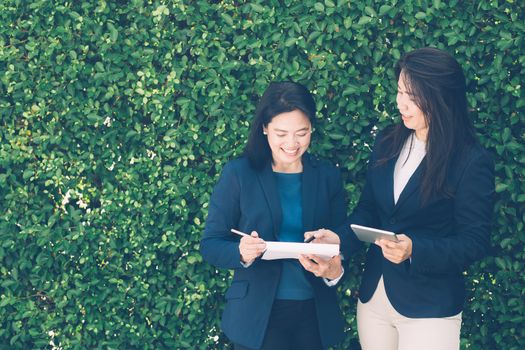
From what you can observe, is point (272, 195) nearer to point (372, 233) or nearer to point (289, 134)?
point (289, 134)

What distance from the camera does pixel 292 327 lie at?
4.75 metres

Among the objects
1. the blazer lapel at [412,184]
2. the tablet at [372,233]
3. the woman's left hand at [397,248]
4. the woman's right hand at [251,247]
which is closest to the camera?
the tablet at [372,233]

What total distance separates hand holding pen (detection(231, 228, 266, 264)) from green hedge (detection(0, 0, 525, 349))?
106cm

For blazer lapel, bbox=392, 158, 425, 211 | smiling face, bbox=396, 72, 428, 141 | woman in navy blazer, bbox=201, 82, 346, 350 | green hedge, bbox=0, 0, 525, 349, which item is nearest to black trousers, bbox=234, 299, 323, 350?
woman in navy blazer, bbox=201, 82, 346, 350

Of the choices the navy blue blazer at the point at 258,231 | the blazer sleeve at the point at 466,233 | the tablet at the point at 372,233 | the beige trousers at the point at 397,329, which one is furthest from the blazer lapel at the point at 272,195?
the blazer sleeve at the point at 466,233

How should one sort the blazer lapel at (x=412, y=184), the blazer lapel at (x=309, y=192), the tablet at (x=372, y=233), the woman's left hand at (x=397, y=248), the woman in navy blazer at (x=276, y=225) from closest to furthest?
the tablet at (x=372, y=233) → the woman's left hand at (x=397, y=248) → the blazer lapel at (x=412, y=184) → the woman in navy blazer at (x=276, y=225) → the blazer lapel at (x=309, y=192)

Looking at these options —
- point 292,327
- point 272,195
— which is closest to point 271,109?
point 272,195

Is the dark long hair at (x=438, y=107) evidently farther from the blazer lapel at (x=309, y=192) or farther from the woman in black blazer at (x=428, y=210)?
the blazer lapel at (x=309, y=192)

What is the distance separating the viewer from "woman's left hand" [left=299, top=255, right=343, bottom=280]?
15.1 feet

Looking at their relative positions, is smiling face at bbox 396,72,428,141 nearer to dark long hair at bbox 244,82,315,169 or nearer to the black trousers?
dark long hair at bbox 244,82,315,169

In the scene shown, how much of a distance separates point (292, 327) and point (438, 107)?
146 centimetres

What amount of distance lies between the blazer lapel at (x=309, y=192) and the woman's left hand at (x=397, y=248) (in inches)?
21.2

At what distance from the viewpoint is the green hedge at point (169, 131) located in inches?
208

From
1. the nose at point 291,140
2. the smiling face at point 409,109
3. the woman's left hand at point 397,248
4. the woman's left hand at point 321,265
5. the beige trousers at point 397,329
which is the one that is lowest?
the beige trousers at point 397,329
